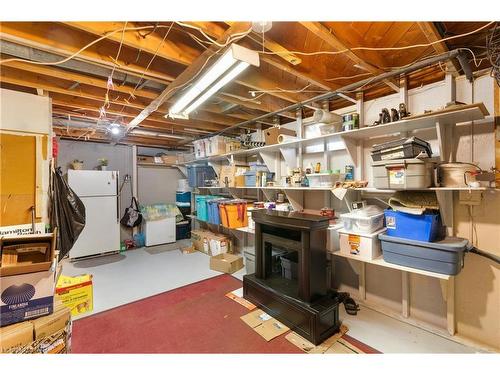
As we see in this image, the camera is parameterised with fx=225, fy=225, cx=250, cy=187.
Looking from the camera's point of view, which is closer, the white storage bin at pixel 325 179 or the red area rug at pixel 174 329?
the red area rug at pixel 174 329

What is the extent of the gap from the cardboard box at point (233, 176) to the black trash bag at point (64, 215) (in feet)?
6.94

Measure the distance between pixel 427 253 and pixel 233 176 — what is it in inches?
109

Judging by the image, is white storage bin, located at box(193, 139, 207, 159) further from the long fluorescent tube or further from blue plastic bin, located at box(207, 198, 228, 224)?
the long fluorescent tube

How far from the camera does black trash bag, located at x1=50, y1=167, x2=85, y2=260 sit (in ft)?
8.14

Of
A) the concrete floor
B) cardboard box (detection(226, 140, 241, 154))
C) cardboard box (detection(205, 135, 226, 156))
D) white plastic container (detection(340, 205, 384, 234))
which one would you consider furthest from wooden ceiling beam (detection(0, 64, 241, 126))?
white plastic container (detection(340, 205, 384, 234))

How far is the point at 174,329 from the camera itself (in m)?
2.08

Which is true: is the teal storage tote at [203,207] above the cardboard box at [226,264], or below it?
above

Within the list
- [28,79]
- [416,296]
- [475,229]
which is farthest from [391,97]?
[28,79]

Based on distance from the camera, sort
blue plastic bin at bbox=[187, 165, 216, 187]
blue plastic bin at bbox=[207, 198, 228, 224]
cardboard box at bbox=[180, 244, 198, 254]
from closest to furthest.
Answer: blue plastic bin at bbox=[207, 198, 228, 224], cardboard box at bbox=[180, 244, 198, 254], blue plastic bin at bbox=[187, 165, 216, 187]

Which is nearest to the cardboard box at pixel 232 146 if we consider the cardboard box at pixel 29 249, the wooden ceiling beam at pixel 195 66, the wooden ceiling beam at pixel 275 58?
the wooden ceiling beam at pixel 195 66

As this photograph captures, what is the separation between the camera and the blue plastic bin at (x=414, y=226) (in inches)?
66.1

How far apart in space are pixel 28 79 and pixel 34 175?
3.00ft

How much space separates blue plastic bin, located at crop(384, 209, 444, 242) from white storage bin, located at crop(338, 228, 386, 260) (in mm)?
142

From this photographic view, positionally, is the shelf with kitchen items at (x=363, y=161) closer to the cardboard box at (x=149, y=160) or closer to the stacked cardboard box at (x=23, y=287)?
the stacked cardboard box at (x=23, y=287)
